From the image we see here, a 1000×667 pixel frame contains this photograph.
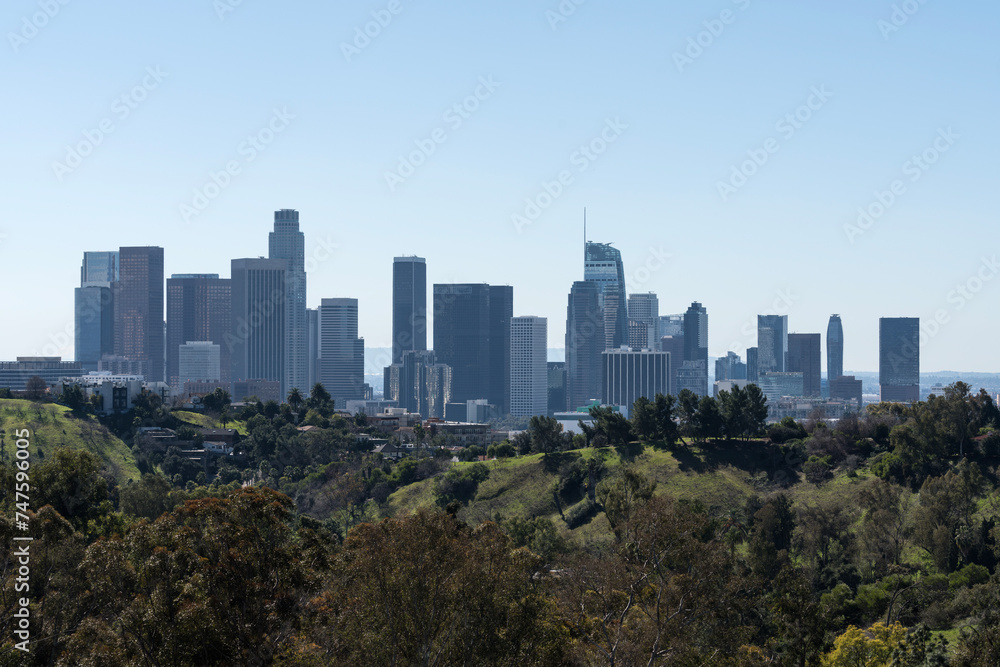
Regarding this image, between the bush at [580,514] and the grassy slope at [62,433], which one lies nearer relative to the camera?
Answer: the bush at [580,514]

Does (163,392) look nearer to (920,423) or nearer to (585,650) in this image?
(920,423)

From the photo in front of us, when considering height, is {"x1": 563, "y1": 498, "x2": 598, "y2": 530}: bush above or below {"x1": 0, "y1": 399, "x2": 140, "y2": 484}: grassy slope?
below

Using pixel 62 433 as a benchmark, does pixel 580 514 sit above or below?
below

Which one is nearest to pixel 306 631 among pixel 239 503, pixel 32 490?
pixel 239 503

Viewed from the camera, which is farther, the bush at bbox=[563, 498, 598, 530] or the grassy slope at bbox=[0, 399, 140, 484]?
the grassy slope at bbox=[0, 399, 140, 484]

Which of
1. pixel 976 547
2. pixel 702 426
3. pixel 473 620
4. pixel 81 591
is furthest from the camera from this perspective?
pixel 702 426

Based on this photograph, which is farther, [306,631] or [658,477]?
[658,477]

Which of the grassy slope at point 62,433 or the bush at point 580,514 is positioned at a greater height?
the grassy slope at point 62,433

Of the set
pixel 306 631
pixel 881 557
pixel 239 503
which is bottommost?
pixel 881 557
